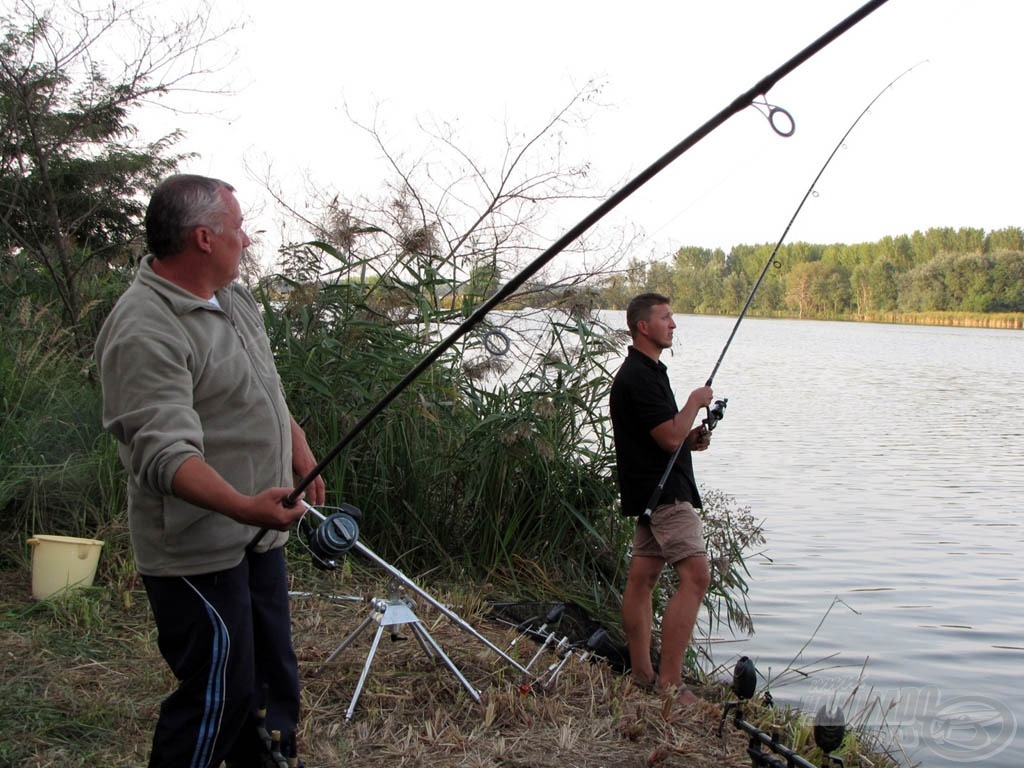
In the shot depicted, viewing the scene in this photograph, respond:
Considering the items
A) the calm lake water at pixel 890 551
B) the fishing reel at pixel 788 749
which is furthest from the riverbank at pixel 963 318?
the fishing reel at pixel 788 749

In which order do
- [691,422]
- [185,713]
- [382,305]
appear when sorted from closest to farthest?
[185,713] < [691,422] < [382,305]

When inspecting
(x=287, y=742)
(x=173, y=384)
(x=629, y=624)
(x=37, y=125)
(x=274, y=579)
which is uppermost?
(x=37, y=125)

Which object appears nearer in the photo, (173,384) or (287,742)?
(173,384)

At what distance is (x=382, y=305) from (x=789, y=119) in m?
3.71

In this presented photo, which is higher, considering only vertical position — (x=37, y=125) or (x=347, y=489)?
(x=37, y=125)

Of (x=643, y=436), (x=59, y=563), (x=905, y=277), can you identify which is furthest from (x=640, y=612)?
(x=905, y=277)

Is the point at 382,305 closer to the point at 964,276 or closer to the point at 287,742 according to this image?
the point at 287,742

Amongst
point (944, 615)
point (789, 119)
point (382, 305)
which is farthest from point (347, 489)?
point (944, 615)

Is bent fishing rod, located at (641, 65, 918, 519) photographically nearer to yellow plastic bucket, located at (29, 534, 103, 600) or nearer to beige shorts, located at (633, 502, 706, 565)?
beige shorts, located at (633, 502, 706, 565)

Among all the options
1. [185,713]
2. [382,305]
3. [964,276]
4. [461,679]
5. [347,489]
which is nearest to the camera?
[185,713]

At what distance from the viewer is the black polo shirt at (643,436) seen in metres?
4.29

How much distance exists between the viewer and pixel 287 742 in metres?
2.33

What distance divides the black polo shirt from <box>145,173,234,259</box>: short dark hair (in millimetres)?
2522

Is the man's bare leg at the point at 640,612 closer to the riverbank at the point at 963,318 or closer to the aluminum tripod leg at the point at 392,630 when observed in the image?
the aluminum tripod leg at the point at 392,630
